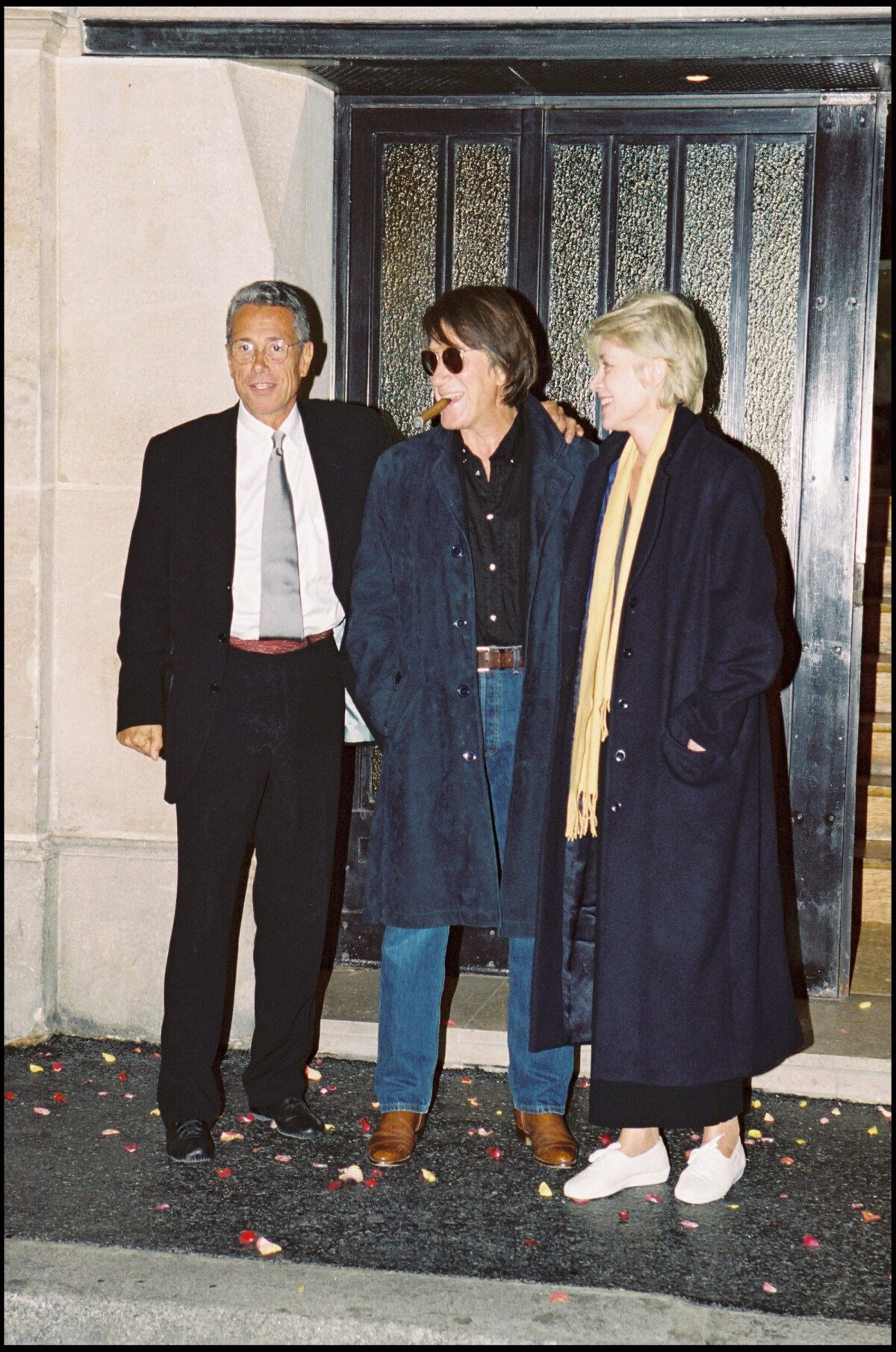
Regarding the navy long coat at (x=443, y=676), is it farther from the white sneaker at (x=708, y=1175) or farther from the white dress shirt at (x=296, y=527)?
the white sneaker at (x=708, y=1175)

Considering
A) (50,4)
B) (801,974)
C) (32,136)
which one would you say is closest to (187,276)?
(32,136)

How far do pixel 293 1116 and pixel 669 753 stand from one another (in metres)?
1.63

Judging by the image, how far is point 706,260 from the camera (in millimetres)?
A: 5367

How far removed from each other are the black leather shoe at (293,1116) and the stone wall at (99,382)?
75 cm

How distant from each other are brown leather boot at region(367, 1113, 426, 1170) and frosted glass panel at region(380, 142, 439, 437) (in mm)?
2636

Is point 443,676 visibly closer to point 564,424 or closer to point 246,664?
point 246,664

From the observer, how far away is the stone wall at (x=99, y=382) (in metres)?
4.95

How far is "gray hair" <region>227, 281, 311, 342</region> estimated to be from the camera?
420 centimetres

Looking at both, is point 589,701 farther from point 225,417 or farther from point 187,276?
point 187,276

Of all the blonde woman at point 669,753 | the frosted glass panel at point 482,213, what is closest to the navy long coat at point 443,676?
the blonde woman at point 669,753

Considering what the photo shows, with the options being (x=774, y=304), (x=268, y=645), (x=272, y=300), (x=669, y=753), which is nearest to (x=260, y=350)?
(x=272, y=300)

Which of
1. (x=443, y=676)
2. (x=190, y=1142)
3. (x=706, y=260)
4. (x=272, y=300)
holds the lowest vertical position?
(x=190, y=1142)

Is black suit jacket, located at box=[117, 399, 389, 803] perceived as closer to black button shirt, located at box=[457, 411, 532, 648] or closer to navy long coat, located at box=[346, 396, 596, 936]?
navy long coat, located at box=[346, 396, 596, 936]

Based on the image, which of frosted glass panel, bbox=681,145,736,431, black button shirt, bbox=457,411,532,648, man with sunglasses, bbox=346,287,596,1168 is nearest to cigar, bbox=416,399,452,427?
man with sunglasses, bbox=346,287,596,1168
